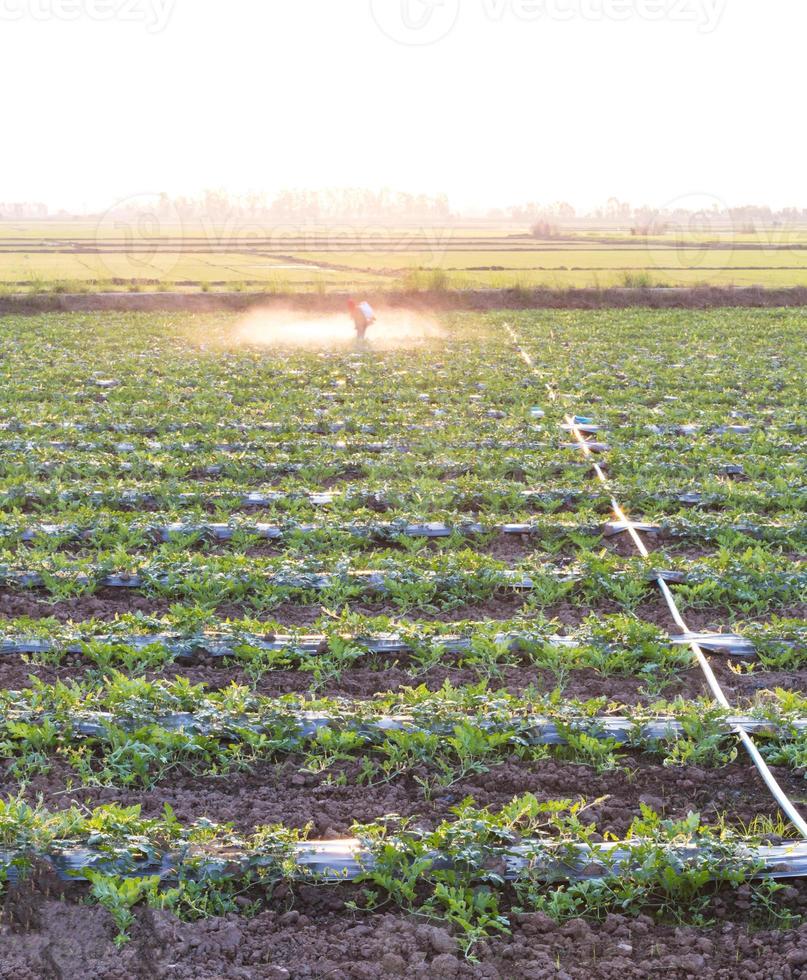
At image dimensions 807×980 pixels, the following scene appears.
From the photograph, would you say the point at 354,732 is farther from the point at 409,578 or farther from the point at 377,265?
the point at 377,265

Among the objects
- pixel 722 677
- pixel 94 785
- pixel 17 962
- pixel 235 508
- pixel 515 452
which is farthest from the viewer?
pixel 515 452

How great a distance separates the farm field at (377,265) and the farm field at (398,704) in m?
23.2

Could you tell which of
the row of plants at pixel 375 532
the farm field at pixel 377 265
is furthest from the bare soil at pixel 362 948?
the farm field at pixel 377 265

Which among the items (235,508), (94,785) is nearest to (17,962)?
(94,785)

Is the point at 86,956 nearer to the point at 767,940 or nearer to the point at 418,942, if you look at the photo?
the point at 418,942

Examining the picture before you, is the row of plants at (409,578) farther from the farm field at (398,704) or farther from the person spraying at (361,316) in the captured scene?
the person spraying at (361,316)

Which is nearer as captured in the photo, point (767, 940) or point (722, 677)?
point (767, 940)

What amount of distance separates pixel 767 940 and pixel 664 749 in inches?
47.6

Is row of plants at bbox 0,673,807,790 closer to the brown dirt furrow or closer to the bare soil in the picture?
the brown dirt furrow

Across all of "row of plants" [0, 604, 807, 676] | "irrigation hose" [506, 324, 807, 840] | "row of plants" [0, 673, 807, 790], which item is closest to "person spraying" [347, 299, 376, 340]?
"irrigation hose" [506, 324, 807, 840]

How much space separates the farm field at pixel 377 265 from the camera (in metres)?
33.4

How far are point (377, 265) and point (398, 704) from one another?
46592mm

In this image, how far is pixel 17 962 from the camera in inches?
129

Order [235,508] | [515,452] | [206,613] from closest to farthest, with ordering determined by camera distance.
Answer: [206,613]
[235,508]
[515,452]
